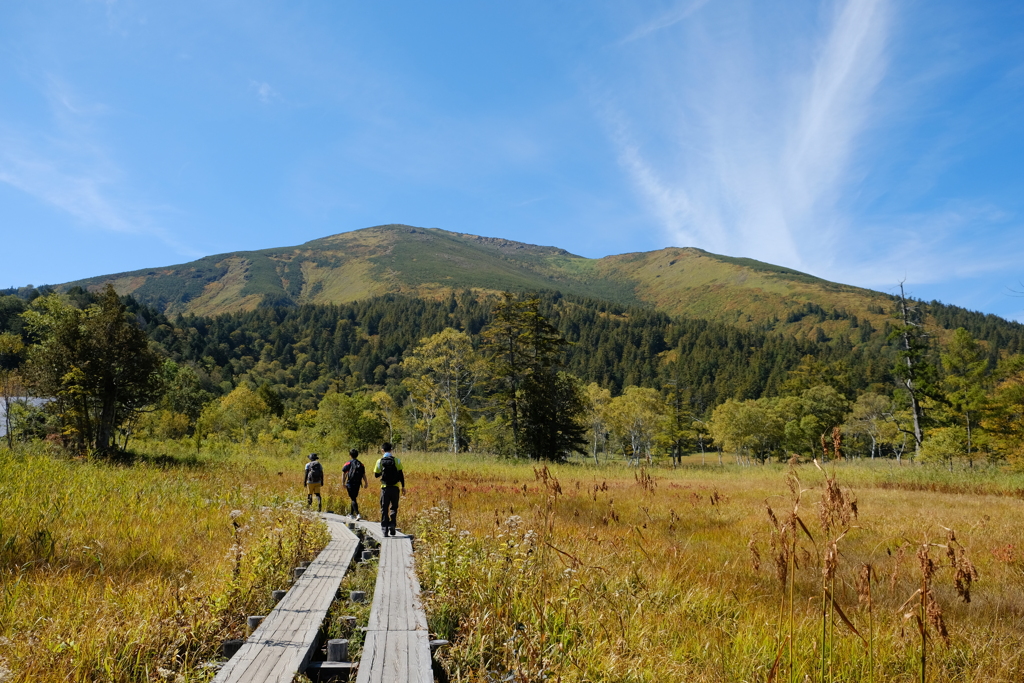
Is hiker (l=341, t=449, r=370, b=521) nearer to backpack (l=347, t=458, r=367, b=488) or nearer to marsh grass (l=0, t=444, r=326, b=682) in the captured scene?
backpack (l=347, t=458, r=367, b=488)

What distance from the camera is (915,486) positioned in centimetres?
1986

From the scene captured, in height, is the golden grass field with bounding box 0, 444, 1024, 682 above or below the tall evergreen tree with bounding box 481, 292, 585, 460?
below

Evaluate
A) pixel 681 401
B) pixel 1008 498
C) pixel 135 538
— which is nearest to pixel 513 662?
pixel 135 538

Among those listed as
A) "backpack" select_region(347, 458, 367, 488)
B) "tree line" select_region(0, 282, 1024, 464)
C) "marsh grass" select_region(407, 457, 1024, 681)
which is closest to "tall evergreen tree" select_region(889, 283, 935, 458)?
"tree line" select_region(0, 282, 1024, 464)

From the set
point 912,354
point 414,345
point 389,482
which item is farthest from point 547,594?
point 414,345

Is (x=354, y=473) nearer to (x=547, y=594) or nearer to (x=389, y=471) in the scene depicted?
(x=389, y=471)

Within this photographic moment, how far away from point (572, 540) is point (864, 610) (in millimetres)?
3613

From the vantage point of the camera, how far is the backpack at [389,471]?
32.6 ft

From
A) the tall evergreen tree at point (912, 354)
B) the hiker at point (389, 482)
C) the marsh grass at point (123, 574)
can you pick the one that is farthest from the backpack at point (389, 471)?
the tall evergreen tree at point (912, 354)

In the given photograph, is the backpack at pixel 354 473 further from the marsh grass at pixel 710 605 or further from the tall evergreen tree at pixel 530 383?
the tall evergreen tree at pixel 530 383

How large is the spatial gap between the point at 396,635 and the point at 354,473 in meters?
8.86

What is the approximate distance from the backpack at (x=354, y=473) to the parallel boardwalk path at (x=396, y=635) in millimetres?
6151

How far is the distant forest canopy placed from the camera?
128500mm

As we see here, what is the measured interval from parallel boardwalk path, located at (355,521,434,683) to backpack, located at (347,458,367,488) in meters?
6.15
